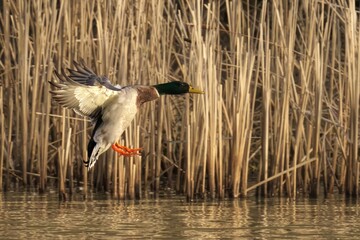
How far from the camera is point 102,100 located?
292 inches

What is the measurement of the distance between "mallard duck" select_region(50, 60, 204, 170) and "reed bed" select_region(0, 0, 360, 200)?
758 millimetres

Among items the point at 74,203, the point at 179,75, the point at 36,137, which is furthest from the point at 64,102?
the point at 179,75

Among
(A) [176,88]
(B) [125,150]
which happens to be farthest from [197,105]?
(B) [125,150]

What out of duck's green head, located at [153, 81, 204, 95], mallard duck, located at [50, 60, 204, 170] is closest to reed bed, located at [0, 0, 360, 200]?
duck's green head, located at [153, 81, 204, 95]

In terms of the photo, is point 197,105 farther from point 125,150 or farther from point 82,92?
point 82,92

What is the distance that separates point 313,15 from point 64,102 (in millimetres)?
2468

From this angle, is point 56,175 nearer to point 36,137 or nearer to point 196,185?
point 36,137

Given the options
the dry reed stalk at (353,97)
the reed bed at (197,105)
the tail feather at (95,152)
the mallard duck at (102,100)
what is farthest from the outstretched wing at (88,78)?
the dry reed stalk at (353,97)

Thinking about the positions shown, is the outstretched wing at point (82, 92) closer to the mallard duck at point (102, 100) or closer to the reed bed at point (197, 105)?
the mallard duck at point (102, 100)

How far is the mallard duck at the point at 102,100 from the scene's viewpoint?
721 cm

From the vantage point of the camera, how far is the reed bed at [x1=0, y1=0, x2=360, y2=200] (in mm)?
8312

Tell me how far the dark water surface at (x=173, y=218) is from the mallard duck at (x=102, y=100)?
1.68 ft

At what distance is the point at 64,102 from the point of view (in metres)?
7.22

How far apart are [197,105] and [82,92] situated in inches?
55.6
